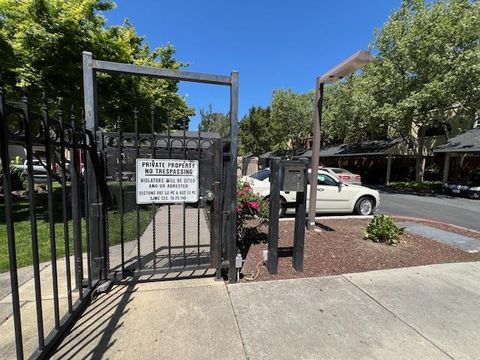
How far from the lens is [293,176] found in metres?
3.97

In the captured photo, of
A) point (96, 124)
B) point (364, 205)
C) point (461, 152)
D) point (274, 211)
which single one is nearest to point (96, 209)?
point (96, 124)

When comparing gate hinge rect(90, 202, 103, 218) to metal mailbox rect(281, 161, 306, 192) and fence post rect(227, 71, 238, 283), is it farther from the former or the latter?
metal mailbox rect(281, 161, 306, 192)

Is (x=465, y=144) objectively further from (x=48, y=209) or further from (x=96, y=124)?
(x=48, y=209)

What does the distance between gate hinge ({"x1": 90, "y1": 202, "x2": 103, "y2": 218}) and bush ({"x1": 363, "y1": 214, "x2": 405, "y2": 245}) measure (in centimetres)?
480

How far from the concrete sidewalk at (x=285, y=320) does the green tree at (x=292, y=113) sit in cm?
2969

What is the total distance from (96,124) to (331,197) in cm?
685

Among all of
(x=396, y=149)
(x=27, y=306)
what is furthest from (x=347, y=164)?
(x=27, y=306)

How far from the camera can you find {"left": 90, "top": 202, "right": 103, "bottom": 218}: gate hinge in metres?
3.24

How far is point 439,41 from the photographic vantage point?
15164mm

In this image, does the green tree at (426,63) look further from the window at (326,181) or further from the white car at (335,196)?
the window at (326,181)

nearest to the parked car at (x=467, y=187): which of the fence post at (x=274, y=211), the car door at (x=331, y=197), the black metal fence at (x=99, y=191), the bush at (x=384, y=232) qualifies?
the car door at (x=331, y=197)

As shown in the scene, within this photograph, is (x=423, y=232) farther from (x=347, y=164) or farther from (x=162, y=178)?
(x=347, y=164)

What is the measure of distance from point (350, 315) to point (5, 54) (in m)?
9.22

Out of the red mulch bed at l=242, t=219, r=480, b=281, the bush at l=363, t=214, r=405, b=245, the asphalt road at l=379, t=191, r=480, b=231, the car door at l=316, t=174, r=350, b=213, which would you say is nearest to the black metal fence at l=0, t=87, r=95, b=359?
the red mulch bed at l=242, t=219, r=480, b=281
